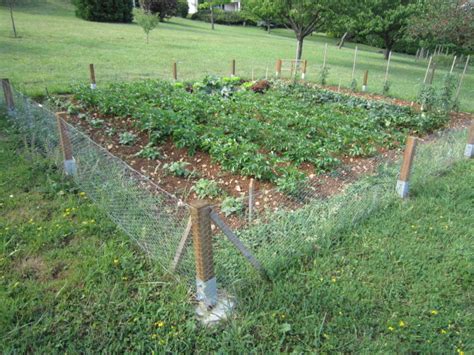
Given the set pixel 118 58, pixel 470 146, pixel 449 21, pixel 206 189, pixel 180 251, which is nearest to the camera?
pixel 180 251

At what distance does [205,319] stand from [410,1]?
103ft

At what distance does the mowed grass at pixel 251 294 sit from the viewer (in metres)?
2.44

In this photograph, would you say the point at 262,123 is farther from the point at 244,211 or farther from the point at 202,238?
the point at 202,238

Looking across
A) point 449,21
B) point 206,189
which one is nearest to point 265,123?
point 206,189

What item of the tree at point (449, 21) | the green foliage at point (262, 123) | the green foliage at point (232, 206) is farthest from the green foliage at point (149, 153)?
the tree at point (449, 21)

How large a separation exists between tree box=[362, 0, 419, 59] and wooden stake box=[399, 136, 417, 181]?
21.2 m

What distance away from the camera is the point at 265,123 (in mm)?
6777

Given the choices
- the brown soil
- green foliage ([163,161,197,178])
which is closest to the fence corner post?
the brown soil

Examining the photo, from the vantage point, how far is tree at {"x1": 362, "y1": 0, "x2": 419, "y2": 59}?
914 inches

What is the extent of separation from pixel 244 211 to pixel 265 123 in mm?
3058

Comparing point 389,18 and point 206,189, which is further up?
point 389,18

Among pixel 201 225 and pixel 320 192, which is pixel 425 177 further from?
pixel 201 225

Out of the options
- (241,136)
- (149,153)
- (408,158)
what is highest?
(408,158)

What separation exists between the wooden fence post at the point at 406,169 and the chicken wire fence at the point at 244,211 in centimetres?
10
